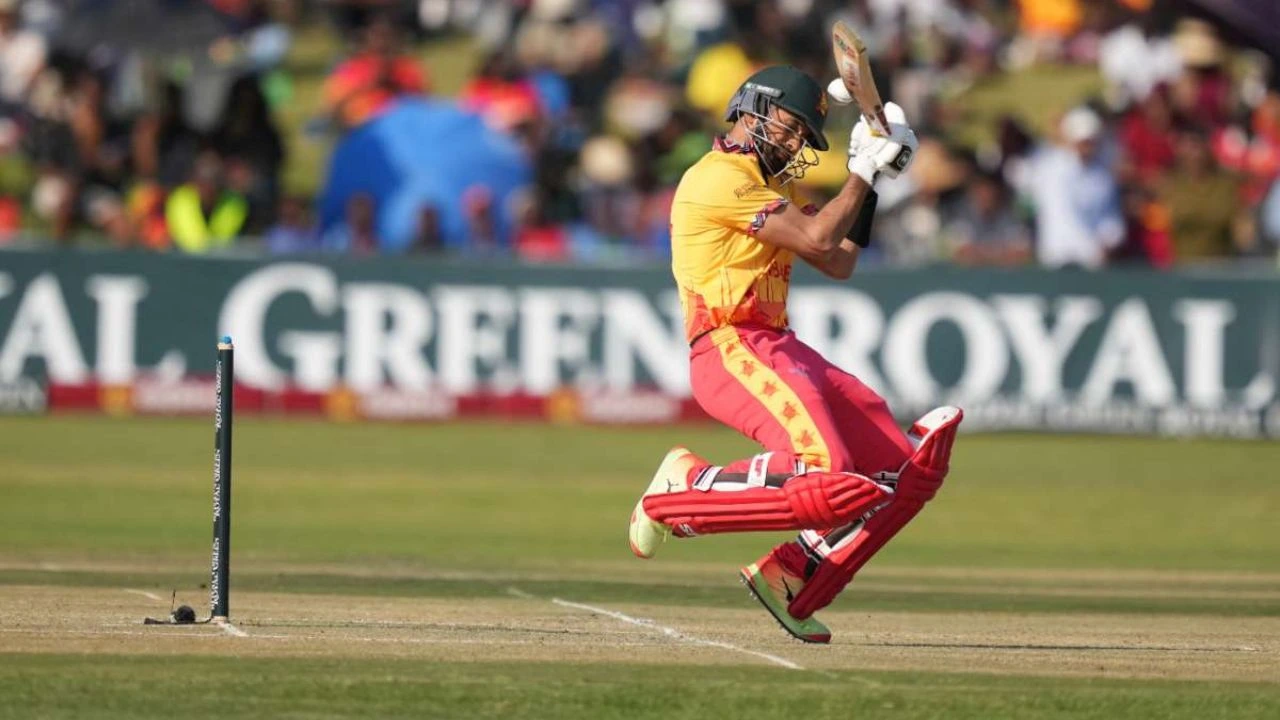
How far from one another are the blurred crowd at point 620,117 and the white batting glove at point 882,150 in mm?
11596

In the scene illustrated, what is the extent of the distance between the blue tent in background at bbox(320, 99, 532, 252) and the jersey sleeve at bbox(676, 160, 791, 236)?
13045 mm

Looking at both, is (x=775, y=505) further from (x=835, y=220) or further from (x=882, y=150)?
(x=882, y=150)

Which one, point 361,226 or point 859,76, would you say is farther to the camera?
point 361,226

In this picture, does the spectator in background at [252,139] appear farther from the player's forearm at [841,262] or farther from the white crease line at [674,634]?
the player's forearm at [841,262]

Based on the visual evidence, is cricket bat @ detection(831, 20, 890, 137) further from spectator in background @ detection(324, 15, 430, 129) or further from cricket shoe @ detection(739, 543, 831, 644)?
spectator in background @ detection(324, 15, 430, 129)

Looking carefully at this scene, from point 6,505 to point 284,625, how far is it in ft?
21.9

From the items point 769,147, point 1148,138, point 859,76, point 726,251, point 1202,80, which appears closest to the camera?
point 859,76

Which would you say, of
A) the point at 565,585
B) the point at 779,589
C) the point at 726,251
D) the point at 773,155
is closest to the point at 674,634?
the point at 779,589

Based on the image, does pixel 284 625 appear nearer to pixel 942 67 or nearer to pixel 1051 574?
pixel 1051 574

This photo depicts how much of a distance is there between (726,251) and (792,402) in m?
0.62

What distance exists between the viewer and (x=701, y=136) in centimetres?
2256

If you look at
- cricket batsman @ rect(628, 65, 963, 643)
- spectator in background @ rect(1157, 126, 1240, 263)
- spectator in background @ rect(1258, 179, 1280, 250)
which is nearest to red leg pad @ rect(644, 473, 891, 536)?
cricket batsman @ rect(628, 65, 963, 643)

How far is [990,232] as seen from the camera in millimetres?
20859

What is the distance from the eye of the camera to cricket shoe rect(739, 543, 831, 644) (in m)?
8.73
